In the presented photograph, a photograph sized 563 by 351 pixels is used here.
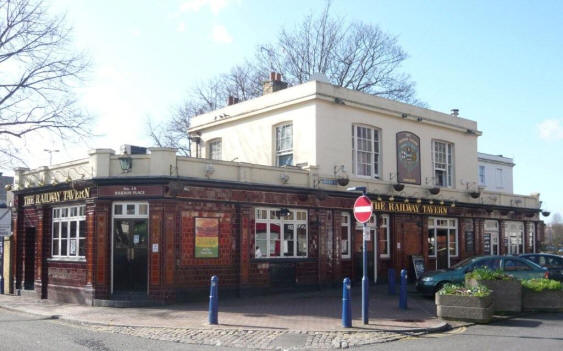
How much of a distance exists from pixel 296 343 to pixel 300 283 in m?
9.60

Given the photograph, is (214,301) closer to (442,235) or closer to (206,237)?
(206,237)

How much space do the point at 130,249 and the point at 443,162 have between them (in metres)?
16.6

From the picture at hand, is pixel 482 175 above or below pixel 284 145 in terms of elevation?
below

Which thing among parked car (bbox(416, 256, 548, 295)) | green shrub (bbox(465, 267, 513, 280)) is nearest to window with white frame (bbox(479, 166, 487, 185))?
parked car (bbox(416, 256, 548, 295))

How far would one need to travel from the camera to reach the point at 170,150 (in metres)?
18.0

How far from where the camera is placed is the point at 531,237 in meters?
33.5

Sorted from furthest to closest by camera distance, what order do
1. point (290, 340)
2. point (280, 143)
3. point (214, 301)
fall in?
point (280, 143) → point (214, 301) → point (290, 340)

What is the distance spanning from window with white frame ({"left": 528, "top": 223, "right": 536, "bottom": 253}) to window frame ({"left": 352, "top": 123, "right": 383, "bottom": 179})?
44.0 ft

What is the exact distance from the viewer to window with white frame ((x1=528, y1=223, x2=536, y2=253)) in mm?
33281

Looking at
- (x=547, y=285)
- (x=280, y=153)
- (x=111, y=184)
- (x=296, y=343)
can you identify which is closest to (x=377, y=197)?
(x=280, y=153)

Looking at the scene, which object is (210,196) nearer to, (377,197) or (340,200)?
(340,200)

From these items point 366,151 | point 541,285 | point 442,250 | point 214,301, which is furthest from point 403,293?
point 442,250

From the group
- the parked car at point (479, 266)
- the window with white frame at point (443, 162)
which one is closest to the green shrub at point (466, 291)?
the parked car at point (479, 266)

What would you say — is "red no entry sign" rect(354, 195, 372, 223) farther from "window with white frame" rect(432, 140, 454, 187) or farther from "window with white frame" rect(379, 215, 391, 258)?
"window with white frame" rect(432, 140, 454, 187)
